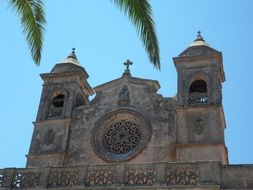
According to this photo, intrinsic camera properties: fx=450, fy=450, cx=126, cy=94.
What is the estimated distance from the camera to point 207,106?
764 inches

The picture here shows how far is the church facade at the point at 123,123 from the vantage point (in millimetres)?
18109

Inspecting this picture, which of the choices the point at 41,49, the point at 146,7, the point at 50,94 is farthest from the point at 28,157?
the point at 146,7

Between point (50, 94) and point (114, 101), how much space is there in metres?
3.47

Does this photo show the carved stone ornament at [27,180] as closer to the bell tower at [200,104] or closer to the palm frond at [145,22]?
the bell tower at [200,104]

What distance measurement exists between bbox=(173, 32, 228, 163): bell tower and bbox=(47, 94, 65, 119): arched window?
598cm

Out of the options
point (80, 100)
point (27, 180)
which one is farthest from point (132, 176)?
point (80, 100)

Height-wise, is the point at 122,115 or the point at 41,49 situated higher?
the point at 122,115

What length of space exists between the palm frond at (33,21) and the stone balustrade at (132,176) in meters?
7.89

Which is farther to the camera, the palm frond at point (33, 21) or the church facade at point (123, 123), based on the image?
the church facade at point (123, 123)

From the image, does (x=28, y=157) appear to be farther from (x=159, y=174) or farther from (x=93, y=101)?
(x=159, y=174)

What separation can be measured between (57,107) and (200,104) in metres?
7.26

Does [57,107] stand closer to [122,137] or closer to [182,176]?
[122,137]

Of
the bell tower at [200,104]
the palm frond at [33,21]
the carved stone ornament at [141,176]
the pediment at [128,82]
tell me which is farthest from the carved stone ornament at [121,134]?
the palm frond at [33,21]

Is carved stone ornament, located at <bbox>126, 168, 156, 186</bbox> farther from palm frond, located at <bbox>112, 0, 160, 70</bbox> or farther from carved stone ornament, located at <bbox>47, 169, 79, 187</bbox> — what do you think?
palm frond, located at <bbox>112, 0, 160, 70</bbox>
